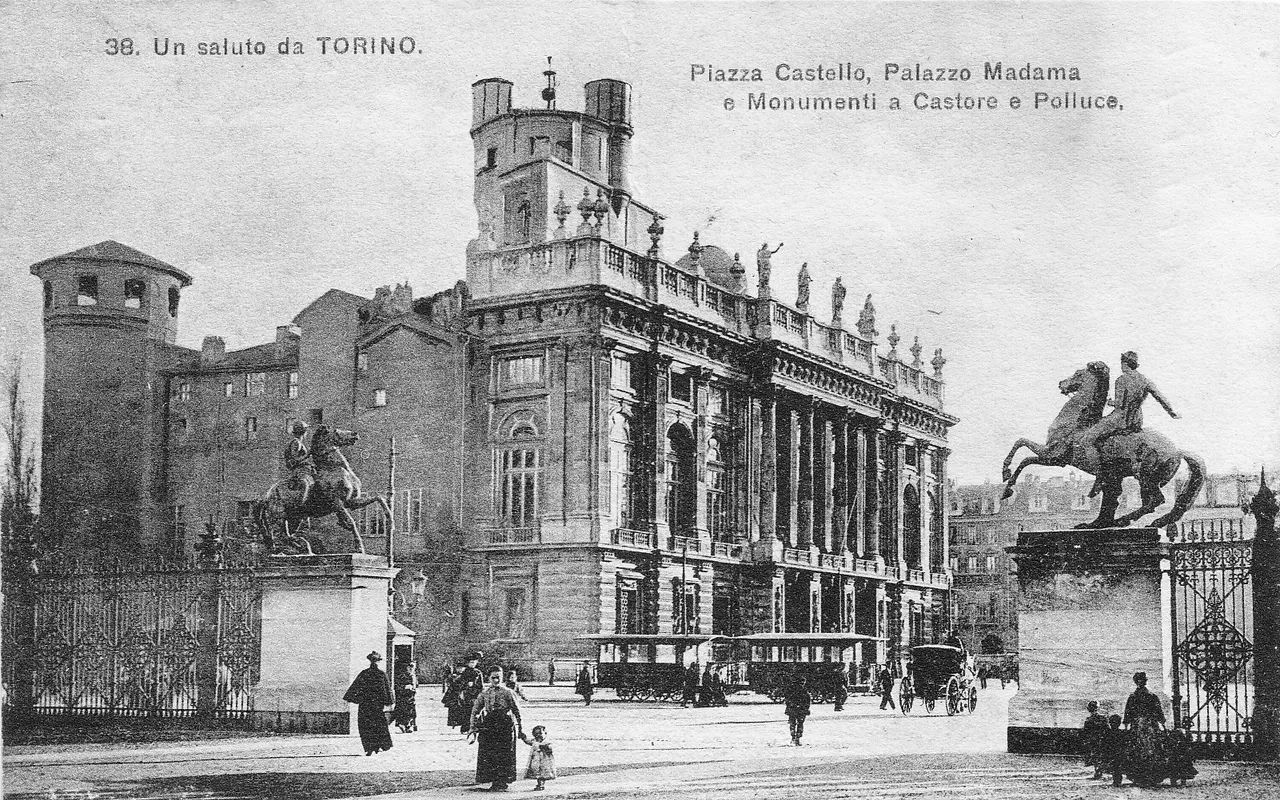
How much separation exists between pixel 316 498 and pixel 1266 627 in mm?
9542

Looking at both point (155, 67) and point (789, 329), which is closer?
point (155, 67)

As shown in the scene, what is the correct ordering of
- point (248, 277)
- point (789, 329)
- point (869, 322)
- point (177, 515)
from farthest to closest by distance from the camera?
point (789, 329) < point (869, 322) < point (177, 515) < point (248, 277)

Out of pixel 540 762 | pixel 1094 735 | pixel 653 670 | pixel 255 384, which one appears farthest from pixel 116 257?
pixel 1094 735

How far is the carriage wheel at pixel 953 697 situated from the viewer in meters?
22.5

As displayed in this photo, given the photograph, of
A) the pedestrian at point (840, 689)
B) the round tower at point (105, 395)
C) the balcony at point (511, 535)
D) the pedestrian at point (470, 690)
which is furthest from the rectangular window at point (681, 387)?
the pedestrian at point (470, 690)

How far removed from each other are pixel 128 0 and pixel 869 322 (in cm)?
1831

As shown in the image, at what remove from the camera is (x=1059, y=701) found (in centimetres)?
1321

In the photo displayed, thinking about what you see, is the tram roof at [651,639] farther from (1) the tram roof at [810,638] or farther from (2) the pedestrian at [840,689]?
(2) the pedestrian at [840,689]

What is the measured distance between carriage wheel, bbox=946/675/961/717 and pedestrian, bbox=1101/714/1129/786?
9801 millimetres

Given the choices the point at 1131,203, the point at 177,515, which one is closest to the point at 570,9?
the point at 1131,203

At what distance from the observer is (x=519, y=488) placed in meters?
26.1

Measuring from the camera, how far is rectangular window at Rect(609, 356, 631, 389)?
88.8 ft

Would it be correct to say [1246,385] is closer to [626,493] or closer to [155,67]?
[155,67]

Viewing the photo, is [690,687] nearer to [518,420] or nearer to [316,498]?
[518,420]
